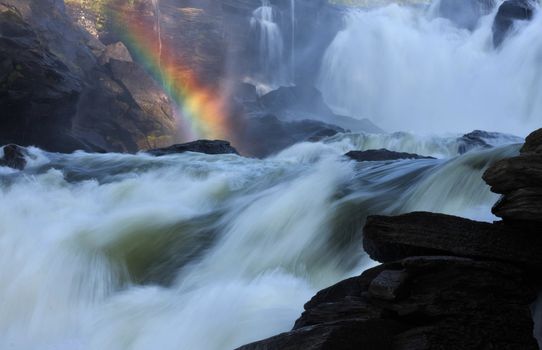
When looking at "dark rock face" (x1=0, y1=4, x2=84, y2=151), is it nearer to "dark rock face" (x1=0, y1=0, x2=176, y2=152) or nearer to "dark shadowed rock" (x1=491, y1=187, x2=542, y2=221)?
"dark rock face" (x1=0, y1=0, x2=176, y2=152)

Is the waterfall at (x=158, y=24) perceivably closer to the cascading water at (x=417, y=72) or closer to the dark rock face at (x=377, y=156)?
the cascading water at (x=417, y=72)

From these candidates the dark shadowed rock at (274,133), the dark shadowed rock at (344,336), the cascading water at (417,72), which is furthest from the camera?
the cascading water at (417,72)

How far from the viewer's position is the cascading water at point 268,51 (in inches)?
1774

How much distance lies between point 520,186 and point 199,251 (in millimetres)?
4486

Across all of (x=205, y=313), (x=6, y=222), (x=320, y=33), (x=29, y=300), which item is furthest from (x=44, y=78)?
(x=320, y=33)

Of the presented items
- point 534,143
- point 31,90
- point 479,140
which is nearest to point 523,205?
point 534,143

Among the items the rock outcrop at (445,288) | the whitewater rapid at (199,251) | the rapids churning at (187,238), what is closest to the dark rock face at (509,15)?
the rapids churning at (187,238)

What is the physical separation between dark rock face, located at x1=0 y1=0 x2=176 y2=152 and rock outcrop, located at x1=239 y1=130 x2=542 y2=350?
2087 cm

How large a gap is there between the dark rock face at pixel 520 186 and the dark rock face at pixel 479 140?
15.7 meters

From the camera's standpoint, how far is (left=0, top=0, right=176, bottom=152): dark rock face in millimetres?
21328

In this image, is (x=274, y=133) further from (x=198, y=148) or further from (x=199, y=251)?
(x=199, y=251)

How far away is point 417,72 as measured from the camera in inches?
1951

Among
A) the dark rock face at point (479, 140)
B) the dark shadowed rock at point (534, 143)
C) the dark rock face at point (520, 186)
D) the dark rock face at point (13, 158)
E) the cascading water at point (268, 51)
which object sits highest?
the cascading water at point (268, 51)

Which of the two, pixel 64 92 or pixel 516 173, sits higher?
pixel 64 92
